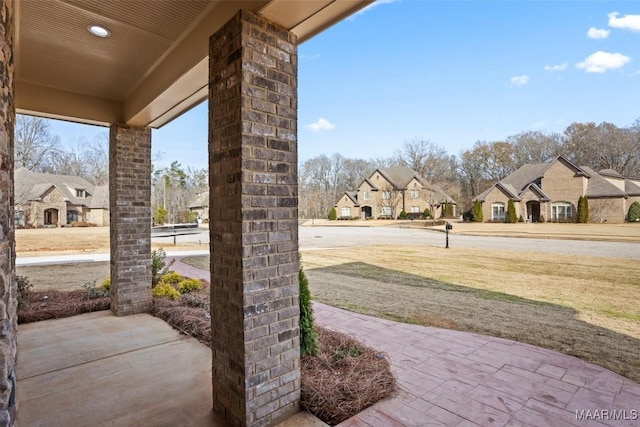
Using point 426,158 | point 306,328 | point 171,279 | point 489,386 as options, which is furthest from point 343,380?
point 426,158

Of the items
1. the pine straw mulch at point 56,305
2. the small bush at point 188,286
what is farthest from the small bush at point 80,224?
the small bush at point 188,286

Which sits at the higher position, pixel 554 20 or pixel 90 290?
pixel 554 20

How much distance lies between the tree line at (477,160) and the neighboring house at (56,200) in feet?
71.4

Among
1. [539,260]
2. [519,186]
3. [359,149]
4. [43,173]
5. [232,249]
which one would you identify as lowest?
[539,260]

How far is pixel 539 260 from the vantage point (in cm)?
980

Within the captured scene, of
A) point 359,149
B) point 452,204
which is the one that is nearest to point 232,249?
point 452,204

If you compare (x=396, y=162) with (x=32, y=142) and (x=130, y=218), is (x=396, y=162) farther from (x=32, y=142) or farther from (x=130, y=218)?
(x=130, y=218)

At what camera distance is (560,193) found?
25203mm

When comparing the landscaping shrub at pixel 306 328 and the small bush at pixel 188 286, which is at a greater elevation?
the landscaping shrub at pixel 306 328

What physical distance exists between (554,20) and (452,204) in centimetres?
2984

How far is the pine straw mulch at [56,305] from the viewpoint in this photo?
4477 millimetres

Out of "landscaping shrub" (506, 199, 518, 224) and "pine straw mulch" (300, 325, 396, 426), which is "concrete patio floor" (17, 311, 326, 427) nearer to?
"pine straw mulch" (300, 325, 396, 426)

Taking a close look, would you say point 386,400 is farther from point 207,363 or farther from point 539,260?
point 539,260

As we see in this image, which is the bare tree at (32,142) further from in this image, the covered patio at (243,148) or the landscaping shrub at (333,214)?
the landscaping shrub at (333,214)
